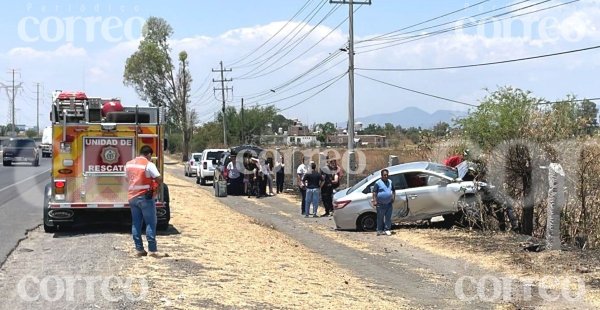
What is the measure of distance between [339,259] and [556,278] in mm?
4012

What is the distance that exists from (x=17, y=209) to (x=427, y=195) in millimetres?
11285

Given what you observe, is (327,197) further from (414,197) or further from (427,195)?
(427,195)

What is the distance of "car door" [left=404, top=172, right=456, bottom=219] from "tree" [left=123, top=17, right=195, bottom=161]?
59964mm

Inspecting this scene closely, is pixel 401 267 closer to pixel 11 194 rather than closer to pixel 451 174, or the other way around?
pixel 451 174

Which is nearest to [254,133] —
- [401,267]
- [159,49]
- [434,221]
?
[159,49]

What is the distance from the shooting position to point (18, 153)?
2000 inches

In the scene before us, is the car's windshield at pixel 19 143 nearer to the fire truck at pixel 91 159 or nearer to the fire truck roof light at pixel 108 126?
the fire truck at pixel 91 159

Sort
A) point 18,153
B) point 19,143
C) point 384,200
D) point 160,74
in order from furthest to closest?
point 160,74, point 19,143, point 18,153, point 384,200

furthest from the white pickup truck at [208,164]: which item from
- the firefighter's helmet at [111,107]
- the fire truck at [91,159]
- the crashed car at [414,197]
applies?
the fire truck at [91,159]

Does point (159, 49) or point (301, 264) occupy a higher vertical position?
point (159, 49)

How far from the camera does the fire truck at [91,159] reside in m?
14.0

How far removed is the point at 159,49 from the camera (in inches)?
3031

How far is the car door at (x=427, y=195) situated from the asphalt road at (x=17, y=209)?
29.1ft

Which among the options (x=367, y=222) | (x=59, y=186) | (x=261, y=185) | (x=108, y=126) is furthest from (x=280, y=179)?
(x=59, y=186)
